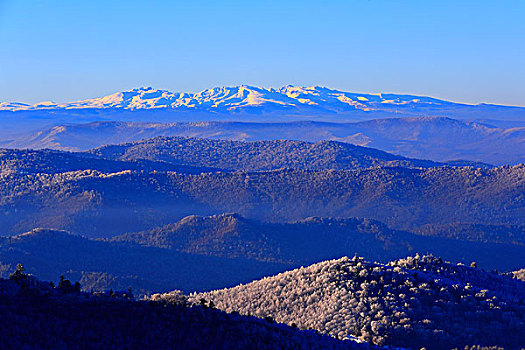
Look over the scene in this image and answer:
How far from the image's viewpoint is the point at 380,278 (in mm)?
76750

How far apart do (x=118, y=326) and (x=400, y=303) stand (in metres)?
34.0

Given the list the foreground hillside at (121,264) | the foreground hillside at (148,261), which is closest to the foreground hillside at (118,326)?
the foreground hillside at (148,261)

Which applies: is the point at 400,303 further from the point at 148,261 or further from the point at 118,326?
the point at 148,261

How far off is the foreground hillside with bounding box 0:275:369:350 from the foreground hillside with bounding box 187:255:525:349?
539 inches

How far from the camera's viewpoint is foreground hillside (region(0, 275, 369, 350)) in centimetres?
4034

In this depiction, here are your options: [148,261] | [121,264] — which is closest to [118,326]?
[121,264]

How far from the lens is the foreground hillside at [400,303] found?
215ft

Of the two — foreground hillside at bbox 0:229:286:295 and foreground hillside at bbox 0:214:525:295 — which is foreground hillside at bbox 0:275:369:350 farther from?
foreground hillside at bbox 0:229:286:295

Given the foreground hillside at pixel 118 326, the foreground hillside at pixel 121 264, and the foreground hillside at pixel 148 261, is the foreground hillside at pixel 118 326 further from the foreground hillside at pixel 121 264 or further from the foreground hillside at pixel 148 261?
the foreground hillside at pixel 121 264

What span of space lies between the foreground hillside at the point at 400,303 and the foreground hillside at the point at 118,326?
539 inches

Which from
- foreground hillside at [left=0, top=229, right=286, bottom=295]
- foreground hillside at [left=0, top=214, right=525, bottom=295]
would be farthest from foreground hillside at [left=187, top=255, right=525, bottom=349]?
foreground hillside at [left=0, top=229, right=286, bottom=295]

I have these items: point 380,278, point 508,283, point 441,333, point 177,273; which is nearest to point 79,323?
point 441,333

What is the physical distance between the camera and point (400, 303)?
7138 centimetres

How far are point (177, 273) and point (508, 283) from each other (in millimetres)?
94027
